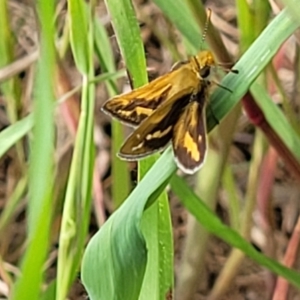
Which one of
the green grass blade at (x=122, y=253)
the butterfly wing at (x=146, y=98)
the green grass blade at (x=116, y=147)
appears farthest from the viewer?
the green grass blade at (x=116, y=147)

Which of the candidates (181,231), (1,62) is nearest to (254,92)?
(1,62)

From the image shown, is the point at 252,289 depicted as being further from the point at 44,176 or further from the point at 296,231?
the point at 44,176

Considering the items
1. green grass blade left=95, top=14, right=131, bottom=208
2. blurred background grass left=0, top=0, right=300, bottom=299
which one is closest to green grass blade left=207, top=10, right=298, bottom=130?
blurred background grass left=0, top=0, right=300, bottom=299

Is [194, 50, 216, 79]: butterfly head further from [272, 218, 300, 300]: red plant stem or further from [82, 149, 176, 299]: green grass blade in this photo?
[272, 218, 300, 300]: red plant stem

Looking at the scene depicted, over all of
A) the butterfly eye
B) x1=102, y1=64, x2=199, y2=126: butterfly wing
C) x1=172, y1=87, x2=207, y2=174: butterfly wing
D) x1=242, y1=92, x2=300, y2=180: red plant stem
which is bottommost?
x1=242, y1=92, x2=300, y2=180: red plant stem

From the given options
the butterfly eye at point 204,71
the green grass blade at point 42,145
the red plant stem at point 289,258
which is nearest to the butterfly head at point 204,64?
the butterfly eye at point 204,71

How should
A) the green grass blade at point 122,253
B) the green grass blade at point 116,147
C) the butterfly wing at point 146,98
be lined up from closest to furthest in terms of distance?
the green grass blade at point 122,253 → the butterfly wing at point 146,98 → the green grass blade at point 116,147

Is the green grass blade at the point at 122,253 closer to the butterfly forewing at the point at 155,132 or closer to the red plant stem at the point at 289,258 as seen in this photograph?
the butterfly forewing at the point at 155,132
